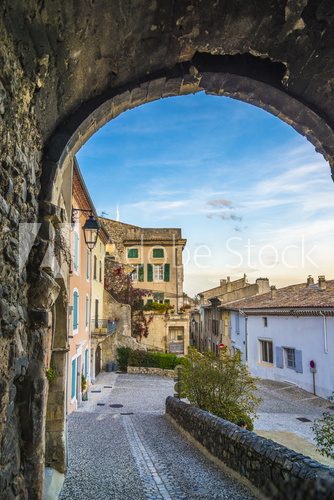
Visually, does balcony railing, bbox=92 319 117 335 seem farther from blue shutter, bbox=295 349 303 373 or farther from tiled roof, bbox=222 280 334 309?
blue shutter, bbox=295 349 303 373

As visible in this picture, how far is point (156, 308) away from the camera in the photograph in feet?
92.1

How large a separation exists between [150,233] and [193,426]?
2541cm

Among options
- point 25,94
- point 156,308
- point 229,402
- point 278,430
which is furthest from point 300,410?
point 25,94

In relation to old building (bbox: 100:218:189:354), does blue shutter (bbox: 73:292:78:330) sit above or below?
below

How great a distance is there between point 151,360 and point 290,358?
8302mm

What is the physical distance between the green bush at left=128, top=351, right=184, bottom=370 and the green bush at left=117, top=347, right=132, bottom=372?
0.80ft

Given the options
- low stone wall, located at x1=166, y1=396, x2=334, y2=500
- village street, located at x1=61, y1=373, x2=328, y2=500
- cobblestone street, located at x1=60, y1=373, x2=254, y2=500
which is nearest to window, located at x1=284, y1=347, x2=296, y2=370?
village street, located at x1=61, y1=373, x2=328, y2=500

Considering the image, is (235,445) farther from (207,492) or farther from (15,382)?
(15,382)

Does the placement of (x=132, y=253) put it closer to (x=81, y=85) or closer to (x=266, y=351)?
(x=266, y=351)

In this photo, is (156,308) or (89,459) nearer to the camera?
(89,459)

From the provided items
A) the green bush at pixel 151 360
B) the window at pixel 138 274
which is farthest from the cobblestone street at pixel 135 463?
the window at pixel 138 274

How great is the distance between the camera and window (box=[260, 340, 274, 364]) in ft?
73.0

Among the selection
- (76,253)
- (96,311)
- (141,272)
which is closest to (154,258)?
(141,272)

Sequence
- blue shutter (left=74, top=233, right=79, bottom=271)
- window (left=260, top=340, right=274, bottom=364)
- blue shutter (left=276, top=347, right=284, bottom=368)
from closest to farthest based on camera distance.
A: blue shutter (left=74, top=233, right=79, bottom=271), blue shutter (left=276, top=347, right=284, bottom=368), window (left=260, top=340, right=274, bottom=364)
